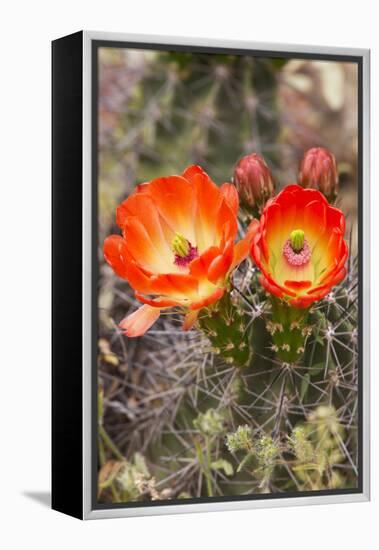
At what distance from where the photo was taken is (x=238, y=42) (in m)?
5.64

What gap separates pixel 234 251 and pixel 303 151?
498 mm

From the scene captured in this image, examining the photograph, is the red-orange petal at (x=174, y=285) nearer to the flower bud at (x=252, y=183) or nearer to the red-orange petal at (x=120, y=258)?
the red-orange petal at (x=120, y=258)

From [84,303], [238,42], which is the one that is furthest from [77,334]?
[238,42]

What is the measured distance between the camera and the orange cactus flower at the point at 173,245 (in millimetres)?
5398

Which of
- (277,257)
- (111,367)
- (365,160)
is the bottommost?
(111,367)

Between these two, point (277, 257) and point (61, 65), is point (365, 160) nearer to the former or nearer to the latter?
point (277, 257)

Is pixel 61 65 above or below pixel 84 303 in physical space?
above

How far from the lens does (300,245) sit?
560cm

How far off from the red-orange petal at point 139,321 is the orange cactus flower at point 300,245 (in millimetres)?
429

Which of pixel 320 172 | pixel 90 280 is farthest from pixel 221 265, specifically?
pixel 320 172

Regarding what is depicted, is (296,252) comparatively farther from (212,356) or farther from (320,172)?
(212,356)

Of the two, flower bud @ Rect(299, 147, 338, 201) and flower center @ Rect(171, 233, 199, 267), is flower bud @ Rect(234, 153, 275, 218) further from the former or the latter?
flower center @ Rect(171, 233, 199, 267)

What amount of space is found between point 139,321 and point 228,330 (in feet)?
1.10

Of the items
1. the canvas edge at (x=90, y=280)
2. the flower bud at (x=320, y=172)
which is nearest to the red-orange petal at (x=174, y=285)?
the canvas edge at (x=90, y=280)
